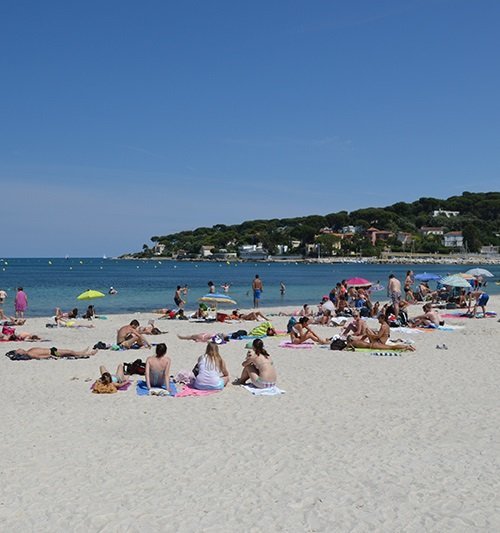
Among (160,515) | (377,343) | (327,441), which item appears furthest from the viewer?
(377,343)

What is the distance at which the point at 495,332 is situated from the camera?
17.2 m

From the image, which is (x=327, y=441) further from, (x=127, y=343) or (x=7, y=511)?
(x=127, y=343)

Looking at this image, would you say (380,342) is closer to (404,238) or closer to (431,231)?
(404,238)

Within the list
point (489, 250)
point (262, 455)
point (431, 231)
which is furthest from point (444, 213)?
point (262, 455)

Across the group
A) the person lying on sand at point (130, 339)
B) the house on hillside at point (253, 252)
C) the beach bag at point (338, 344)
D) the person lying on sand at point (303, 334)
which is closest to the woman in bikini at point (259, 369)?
the beach bag at point (338, 344)

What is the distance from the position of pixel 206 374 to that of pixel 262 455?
327cm

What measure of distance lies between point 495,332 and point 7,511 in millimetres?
14855

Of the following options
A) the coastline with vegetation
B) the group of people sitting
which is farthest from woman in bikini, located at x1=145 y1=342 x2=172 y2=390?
the coastline with vegetation

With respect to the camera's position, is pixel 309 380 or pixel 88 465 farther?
pixel 309 380

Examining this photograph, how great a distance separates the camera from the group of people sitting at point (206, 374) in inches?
379

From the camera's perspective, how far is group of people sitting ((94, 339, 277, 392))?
31.6 ft

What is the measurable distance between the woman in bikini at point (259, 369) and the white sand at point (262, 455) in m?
0.31

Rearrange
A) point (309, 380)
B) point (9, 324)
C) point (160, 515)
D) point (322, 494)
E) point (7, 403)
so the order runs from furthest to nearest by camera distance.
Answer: point (9, 324)
point (309, 380)
point (7, 403)
point (322, 494)
point (160, 515)

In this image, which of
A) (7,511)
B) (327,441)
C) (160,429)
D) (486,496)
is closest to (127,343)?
(160,429)
